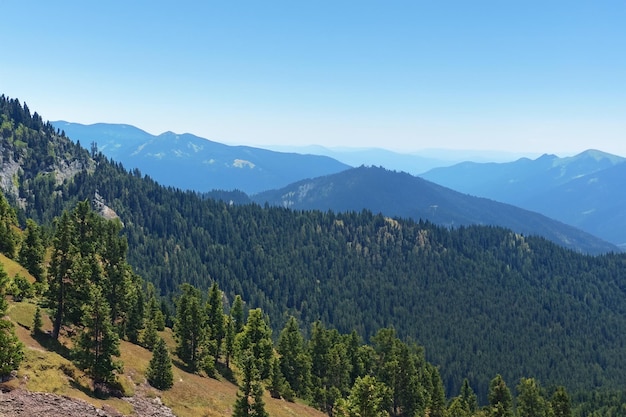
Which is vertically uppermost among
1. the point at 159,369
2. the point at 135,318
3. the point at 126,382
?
the point at 135,318

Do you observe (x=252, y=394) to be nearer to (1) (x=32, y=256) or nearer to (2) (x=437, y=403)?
(1) (x=32, y=256)

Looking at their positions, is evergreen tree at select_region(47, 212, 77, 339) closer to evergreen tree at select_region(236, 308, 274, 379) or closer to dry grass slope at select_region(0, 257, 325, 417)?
dry grass slope at select_region(0, 257, 325, 417)

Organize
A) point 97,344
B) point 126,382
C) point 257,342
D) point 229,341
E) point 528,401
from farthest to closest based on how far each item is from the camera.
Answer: point 528,401 → point 229,341 → point 257,342 → point 126,382 → point 97,344

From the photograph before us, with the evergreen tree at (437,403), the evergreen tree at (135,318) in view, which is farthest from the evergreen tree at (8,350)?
the evergreen tree at (437,403)

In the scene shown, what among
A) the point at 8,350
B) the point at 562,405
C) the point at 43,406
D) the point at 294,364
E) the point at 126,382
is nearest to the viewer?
the point at 43,406

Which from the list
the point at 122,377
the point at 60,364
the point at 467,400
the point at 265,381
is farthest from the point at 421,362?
the point at 60,364

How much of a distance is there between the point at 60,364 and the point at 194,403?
1828 centimetres

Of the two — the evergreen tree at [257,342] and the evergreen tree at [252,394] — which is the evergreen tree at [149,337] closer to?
the evergreen tree at [257,342]

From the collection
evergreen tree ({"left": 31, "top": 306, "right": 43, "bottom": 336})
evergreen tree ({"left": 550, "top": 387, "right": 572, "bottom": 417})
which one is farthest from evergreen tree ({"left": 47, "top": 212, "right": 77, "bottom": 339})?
evergreen tree ({"left": 550, "top": 387, "right": 572, "bottom": 417})

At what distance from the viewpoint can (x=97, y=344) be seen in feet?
174

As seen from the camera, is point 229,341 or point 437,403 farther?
point 437,403

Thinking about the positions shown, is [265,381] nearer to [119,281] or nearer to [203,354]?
[203,354]

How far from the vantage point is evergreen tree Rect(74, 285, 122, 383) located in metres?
52.3

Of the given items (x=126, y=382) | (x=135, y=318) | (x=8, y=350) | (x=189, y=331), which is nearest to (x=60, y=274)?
(x=126, y=382)
